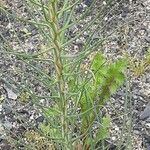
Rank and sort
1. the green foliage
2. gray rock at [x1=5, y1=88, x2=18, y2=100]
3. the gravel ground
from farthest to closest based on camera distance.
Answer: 1. gray rock at [x1=5, y1=88, x2=18, y2=100]
2. the gravel ground
3. the green foliage

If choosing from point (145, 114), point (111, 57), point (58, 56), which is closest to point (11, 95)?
point (111, 57)

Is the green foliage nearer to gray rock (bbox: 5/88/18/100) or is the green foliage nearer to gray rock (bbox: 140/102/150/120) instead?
gray rock (bbox: 140/102/150/120)

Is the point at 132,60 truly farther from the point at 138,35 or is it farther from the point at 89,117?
the point at 89,117

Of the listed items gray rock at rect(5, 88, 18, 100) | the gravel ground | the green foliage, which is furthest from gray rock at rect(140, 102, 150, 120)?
gray rock at rect(5, 88, 18, 100)

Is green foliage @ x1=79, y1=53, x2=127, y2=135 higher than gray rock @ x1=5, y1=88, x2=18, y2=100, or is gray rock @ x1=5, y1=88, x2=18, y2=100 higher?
green foliage @ x1=79, y1=53, x2=127, y2=135

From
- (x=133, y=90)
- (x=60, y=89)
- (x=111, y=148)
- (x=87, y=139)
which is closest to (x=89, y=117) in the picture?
(x=87, y=139)

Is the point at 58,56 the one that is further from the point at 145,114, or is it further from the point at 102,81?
the point at 145,114

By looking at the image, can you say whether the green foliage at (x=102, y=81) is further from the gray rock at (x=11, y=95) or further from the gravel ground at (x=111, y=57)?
the gray rock at (x=11, y=95)

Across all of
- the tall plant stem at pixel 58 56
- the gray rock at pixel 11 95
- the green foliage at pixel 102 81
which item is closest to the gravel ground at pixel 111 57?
the gray rock at pixel 11 95
